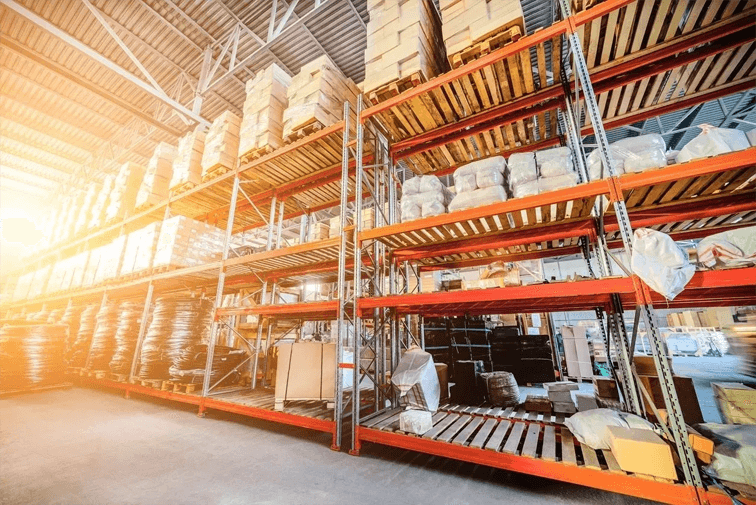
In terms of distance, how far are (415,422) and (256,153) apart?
212 inches

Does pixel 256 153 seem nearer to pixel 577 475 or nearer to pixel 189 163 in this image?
pixel 189 163

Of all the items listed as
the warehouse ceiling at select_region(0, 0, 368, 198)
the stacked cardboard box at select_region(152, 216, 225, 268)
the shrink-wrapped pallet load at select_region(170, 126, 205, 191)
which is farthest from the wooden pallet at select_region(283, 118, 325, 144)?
the stacked cardboard box at select_region(152, 216, 225, 268)

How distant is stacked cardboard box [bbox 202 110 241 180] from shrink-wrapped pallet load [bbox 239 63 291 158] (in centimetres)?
62

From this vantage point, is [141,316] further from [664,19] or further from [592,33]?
[664,19]

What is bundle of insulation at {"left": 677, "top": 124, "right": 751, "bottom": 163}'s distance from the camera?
2604mm

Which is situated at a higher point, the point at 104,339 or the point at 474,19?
the point at 474,19

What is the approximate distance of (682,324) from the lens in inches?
781

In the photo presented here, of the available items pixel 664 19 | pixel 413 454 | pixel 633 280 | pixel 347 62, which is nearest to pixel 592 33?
pixel 664 19

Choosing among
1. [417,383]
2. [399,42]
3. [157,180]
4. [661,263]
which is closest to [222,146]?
[157,180]

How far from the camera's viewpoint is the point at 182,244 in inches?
257

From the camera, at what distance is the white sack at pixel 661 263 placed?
2.22 meters

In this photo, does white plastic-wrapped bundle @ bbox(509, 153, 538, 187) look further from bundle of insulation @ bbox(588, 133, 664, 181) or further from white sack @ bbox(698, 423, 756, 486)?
white sack @ bbox(698, 423, 756, 486)

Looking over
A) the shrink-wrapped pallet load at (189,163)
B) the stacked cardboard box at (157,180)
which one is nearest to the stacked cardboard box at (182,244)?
the shrink-wrapped pallet load at (189,163)

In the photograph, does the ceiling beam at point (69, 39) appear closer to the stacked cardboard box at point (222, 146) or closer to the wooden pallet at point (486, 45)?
the stacked cardboard box at point (222, 146)
